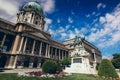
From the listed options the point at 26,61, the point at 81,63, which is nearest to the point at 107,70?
the point at 81,63

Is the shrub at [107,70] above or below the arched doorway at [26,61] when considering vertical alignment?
below

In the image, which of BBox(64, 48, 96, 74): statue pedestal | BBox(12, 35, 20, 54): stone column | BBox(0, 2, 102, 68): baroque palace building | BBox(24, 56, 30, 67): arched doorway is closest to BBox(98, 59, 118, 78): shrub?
BBox(64, 48, 96, 74): statue pedestal

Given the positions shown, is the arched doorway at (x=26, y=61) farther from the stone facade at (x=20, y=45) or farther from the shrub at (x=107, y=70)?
the shrub at (x=107, y=70)

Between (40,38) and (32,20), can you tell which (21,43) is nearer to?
(40,38)

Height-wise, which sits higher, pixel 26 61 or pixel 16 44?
pixel 16 44

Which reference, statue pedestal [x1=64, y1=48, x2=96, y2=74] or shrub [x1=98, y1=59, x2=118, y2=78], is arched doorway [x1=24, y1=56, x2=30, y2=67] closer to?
statue pedestal [x1=64, y1=48, x2=96, y2=74]

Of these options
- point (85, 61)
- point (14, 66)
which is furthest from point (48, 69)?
point (14, 66)

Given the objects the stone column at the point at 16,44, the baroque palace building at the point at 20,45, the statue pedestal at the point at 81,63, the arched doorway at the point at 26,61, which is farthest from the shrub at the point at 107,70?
the stone column at the point at 16,44

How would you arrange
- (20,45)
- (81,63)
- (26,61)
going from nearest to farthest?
(81,63) → (26,61) → (20,45)

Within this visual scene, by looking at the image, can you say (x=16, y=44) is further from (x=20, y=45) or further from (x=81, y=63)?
(x=81, y=63)

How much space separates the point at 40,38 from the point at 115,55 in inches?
1334

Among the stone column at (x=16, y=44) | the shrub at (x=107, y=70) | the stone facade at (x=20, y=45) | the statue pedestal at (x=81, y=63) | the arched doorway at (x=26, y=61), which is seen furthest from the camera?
the arched doorway at (x=26, y=61)

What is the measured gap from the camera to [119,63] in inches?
1560

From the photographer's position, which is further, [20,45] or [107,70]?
[20,45]
